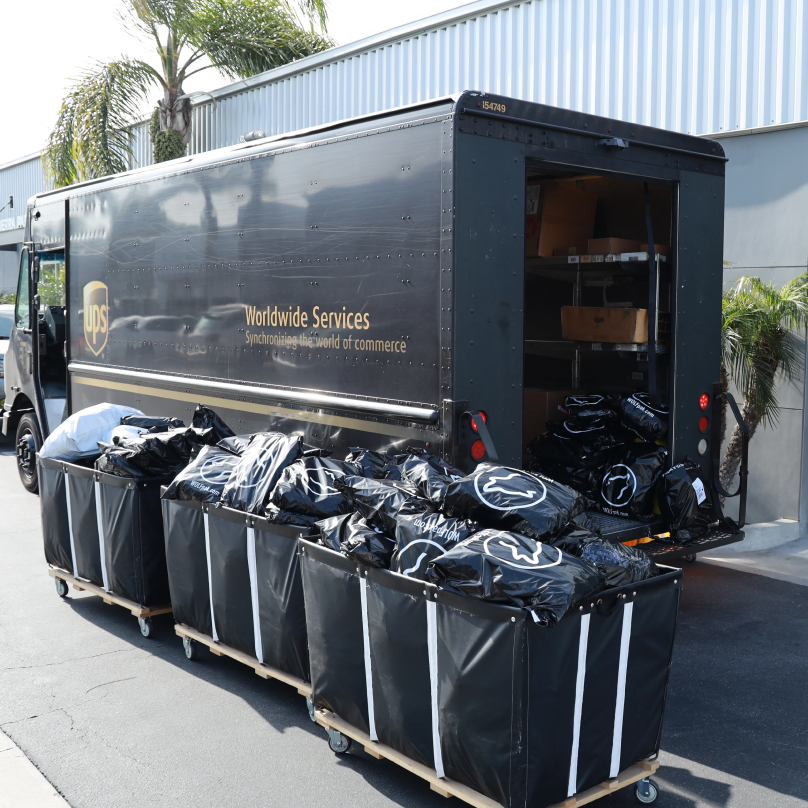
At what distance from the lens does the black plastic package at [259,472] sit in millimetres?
4449

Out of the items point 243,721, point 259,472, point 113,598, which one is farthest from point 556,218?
point 243,721

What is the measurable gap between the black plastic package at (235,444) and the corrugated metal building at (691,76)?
5.28 meters

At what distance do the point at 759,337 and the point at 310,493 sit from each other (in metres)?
4.93

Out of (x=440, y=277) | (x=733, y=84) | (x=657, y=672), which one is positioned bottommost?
(x=657, y=672)

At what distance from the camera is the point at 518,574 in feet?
10.1

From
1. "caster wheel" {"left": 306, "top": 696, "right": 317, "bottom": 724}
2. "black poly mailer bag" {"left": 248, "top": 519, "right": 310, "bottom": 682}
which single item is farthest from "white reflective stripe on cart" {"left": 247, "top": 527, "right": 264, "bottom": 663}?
"caster wheel" {"left": 306, "top": 696, "right": 317, "bottom": 724}

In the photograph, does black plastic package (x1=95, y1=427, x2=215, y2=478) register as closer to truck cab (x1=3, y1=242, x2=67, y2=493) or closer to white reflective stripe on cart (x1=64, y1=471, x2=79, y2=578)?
white reflective stripe on cart (x1=64, y1=471, x2=79, y2=578)

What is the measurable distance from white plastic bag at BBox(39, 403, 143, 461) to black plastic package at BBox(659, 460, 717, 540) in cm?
364

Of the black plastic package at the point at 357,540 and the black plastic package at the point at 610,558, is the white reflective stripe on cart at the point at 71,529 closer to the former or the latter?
the black plastic package at the point at 357,540

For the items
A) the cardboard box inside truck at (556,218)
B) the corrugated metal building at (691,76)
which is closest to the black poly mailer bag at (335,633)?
the cardboard box inside truck at (556,218)

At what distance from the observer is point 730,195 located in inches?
332

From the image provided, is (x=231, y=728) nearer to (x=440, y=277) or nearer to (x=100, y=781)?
(x=100, y=781)

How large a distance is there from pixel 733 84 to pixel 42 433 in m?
7.65

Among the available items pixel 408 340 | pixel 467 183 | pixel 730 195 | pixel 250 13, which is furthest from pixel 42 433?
pixel 250 13
